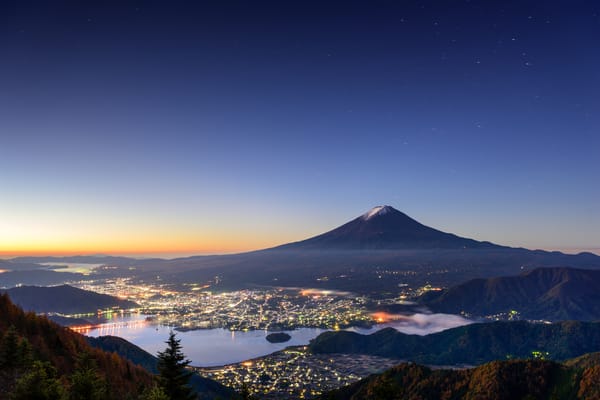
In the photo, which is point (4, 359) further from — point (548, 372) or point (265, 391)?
point (548, 372)

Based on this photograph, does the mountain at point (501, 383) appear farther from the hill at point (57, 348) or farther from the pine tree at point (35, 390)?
the pine tree at point (35, 390)

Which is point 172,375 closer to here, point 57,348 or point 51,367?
point 51,367

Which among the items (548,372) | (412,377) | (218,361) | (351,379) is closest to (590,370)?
(548,372)

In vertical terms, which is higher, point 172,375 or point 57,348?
point 172,375

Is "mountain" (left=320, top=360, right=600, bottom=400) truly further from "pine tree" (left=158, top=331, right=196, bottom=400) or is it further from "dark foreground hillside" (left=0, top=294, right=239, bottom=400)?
"pine tree" (left=158, top=331, right=196, bottom=400)

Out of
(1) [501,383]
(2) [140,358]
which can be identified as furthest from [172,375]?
(2) [140,358]

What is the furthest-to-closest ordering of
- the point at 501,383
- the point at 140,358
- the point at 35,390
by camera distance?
the point at 140,358 → the point at 501,383 → the point at 35,390

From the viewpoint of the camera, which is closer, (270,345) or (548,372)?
(548,372)

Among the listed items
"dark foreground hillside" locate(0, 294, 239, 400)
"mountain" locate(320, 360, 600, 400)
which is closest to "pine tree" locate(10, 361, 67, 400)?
"dark foreground hillside" locate(0, 294, 239, 400)
